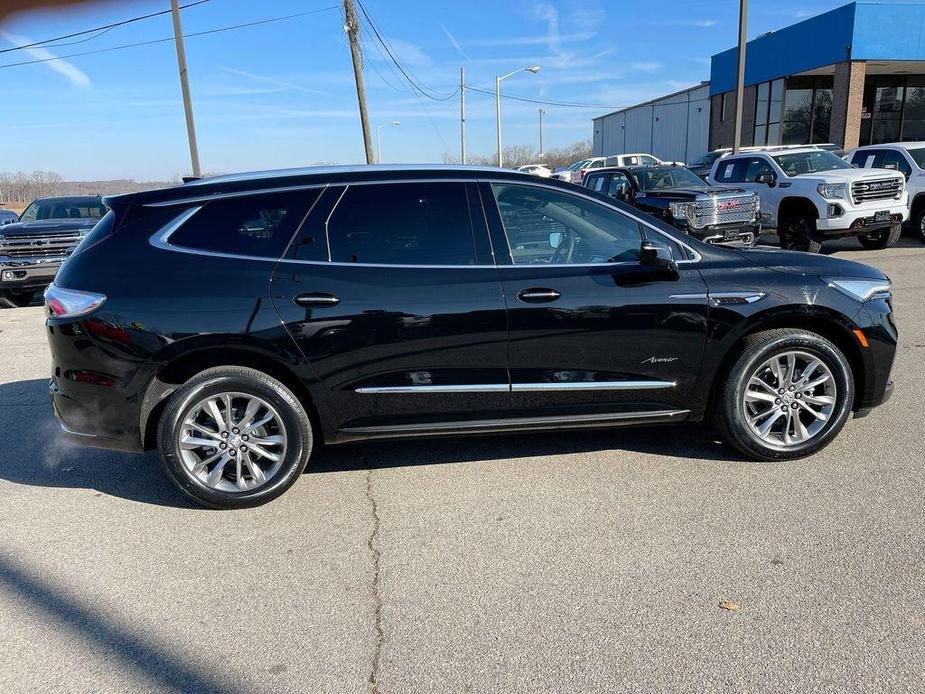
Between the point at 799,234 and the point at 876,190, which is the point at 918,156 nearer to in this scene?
the point at 876,190

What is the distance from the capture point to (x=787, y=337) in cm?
409

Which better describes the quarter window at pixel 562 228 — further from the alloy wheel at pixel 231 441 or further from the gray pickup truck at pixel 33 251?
the gray pickup truck at pixel 33 251

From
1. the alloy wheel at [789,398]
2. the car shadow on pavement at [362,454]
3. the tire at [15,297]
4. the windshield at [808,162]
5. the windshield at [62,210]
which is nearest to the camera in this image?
the alloy wheel at [789,398]

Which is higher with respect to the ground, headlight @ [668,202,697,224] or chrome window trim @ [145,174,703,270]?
chrome window trim @ [145,174,703,270]

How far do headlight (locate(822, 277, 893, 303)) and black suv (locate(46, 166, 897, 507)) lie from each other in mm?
13

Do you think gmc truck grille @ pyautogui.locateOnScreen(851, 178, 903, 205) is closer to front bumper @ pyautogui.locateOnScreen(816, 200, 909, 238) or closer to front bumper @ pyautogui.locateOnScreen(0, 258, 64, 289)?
front bumper @ pyautogui.locateOnScreen(816, 200, 909, 238)

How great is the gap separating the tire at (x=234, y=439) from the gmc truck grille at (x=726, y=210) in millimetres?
9783

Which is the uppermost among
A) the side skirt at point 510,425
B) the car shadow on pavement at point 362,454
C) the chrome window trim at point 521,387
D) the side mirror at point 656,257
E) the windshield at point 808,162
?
the windshield at point 808,162

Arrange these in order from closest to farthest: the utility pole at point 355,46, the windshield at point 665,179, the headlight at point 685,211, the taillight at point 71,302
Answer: the taillight at point 71,302 < the headlight at point 685,211 < the windshield at point 665,179 < the utility pole at point 355,46

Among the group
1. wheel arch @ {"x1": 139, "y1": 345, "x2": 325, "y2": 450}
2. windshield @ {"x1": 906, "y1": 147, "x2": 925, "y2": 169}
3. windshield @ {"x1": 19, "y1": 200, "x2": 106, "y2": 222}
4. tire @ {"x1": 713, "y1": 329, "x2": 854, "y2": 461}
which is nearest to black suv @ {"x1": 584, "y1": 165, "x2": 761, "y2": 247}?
windshield @ {"x1": 906, "y1": 147, "x2": 925, "y2": 169}

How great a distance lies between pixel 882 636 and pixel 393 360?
8.29ft

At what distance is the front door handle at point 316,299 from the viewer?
3.75 meters

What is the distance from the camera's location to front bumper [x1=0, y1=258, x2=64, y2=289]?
34.5 feet

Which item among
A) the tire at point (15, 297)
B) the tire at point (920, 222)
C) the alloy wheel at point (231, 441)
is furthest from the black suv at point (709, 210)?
the tire at point (15, 297)
